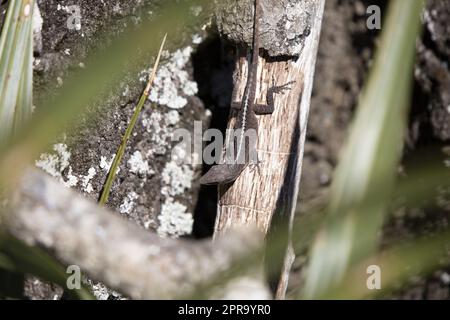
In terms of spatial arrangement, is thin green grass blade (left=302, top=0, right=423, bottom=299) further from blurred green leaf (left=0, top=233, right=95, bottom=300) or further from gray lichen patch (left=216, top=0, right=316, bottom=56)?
gray lichen patch (left=216, top=0, right=316, bottom=56)

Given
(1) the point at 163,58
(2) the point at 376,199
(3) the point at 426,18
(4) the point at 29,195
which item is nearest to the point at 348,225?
(2) the point at 376,199

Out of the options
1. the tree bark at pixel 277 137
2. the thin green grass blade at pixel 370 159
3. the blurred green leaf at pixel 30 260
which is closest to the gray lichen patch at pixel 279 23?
the tree bark at pixel 277 137

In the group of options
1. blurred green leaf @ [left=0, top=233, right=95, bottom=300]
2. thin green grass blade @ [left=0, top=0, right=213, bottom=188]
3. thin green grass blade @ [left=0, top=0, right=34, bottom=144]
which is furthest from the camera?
thin green grass blade @ [left=0, top=0, right=34, bottom=144]

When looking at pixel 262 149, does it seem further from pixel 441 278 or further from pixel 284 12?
pixel 441 278

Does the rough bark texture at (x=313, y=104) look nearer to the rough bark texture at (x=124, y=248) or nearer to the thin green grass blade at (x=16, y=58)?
the thin green grass blade at (x=16, y=58)

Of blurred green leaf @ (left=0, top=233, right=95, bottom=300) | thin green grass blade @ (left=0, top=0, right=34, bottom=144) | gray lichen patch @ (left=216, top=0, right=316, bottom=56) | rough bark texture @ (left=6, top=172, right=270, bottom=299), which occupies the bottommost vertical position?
blurred green leaf @ (left=0, top=233, right=95, bottom=300)

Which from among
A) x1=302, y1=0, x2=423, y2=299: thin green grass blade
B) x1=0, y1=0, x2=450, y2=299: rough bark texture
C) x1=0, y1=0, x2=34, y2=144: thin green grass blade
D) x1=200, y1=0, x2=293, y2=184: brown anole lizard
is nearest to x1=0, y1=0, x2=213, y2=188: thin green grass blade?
x1=302, y1=0, x2=423, y2=299: thin green grass blade

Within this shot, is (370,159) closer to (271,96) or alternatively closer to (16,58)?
(16,58)
